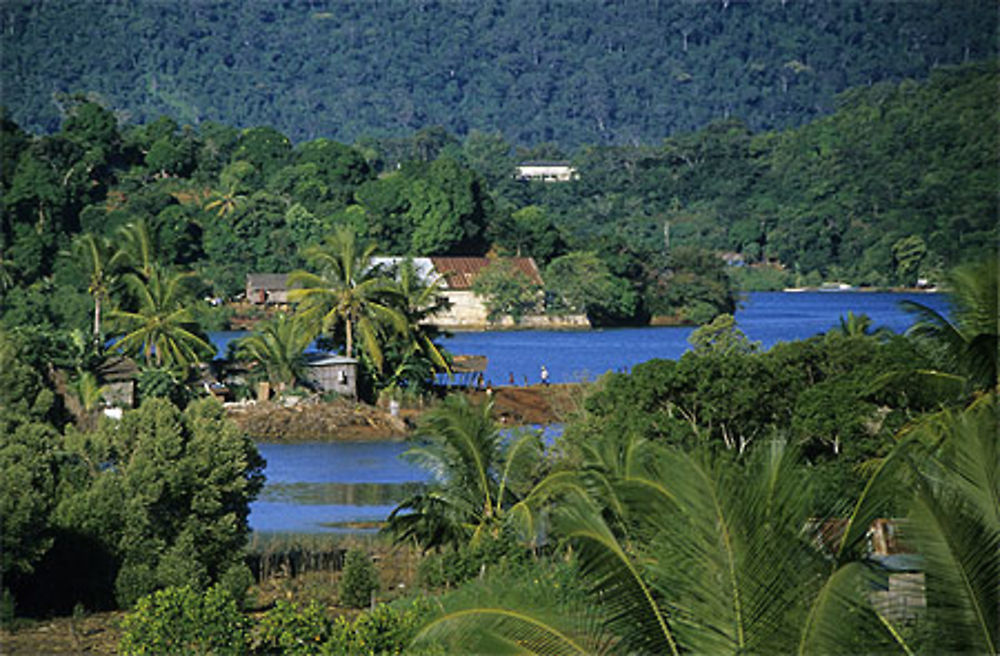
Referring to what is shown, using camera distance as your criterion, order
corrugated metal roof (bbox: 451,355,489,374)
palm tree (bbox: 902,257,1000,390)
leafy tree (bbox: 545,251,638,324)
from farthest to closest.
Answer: leafy tree (bbox: 545,251,638,324) → corrugated metal roof (bbox: 451,355,489,374) → palm tree (bbox: 902,257,1000,390)

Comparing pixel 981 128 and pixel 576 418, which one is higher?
pixel 981 128

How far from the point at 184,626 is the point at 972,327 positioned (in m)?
9.19

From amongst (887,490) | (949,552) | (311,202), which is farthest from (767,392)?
(311,202)

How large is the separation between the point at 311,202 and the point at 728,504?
86.2 metres

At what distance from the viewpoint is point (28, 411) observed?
23.1m

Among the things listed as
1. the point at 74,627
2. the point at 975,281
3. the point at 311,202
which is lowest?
the point at 74,627

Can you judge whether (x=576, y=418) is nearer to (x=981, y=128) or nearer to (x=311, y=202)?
(x=311, y=202)

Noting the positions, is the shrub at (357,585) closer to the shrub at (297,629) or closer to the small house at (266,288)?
the shrub at (297,629)

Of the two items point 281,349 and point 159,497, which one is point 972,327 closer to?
Result: point 159,497

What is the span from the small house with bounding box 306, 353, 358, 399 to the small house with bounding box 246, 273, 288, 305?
1470 inches

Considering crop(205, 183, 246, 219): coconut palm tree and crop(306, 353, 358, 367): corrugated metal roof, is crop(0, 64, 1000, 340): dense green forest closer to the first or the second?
crop(205, 183, 246, 219): coconut palm tree

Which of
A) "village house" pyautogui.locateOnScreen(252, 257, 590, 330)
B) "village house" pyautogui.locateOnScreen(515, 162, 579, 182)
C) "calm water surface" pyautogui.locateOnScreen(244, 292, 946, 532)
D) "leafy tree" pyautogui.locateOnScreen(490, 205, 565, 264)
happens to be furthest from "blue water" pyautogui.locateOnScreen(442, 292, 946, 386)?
"village house" pyautogui.locateOnScreen(515, 162, 579, 182)

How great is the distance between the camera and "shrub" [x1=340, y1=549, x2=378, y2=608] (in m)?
19.8

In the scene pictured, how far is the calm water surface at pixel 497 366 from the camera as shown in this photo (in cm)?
3066
